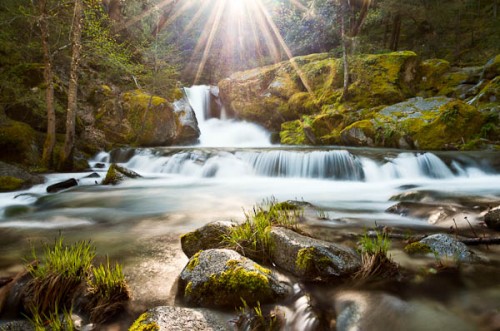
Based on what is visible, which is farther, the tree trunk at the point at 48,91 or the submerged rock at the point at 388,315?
the tree trunk at the point at 48,91

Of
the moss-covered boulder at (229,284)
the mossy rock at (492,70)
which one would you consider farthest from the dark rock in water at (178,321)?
the mossy rock at (492,70)

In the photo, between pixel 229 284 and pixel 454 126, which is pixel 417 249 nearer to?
pixel 229 284

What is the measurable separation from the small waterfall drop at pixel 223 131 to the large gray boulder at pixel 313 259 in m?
17.4

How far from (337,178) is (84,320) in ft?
32.6

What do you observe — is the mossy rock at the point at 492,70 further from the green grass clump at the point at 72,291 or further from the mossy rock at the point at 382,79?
the green grass clump at the point at 72,291

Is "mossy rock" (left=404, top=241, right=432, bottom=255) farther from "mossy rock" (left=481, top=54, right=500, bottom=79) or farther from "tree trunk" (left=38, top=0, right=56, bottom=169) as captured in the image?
"mossy rock" (left=481, top=54, right=500, bottom=79)

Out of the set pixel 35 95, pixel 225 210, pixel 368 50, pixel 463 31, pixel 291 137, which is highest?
pixel 463 31

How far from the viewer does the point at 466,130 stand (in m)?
12.7

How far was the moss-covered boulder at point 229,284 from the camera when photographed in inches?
108

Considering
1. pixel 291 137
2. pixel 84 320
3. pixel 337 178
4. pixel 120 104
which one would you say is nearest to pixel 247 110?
pixel 291 137

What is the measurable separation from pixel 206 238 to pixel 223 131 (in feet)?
64.0

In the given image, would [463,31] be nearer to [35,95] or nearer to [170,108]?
[170,108]

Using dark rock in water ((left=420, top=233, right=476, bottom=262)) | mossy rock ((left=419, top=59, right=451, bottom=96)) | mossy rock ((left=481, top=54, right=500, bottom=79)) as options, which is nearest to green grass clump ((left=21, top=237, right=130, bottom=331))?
dark rock in water ((left=420, top=233, right=476, bottom=262))

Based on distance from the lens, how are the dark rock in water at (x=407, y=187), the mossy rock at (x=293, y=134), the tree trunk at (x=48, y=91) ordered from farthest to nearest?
the mossy rock at (x=293, y=134) < the tree trunk at (x=48, y=91) < the dark rock in water at (x=407, y=187)
